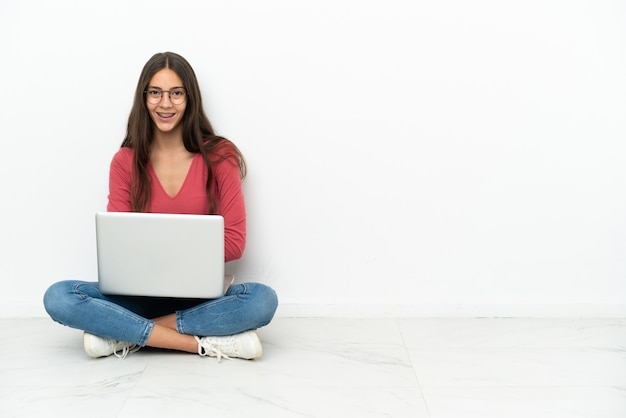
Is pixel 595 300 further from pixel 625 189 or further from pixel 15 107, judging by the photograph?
pixel 15 107

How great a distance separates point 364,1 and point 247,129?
0.55 m

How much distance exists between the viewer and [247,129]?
2.66m

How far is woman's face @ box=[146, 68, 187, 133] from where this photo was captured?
98.9 inches

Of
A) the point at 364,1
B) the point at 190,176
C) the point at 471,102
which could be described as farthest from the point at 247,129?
the point at 471,102

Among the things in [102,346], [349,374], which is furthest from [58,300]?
[349,374]

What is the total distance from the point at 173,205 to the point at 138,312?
0.35 meters

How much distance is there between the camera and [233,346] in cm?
237

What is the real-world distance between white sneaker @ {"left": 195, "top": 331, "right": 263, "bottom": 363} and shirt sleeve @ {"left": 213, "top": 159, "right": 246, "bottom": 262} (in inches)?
11.6

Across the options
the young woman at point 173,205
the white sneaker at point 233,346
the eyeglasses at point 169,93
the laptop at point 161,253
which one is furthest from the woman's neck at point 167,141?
the white sneaker at point 233,346

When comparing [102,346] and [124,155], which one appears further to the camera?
[124,155]

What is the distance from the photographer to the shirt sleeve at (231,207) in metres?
2.56

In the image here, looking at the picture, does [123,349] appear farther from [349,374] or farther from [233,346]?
[349,374]

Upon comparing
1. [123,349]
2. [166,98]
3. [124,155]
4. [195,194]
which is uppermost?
[166,98]

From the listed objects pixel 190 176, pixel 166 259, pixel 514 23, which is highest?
pixel 514 23
